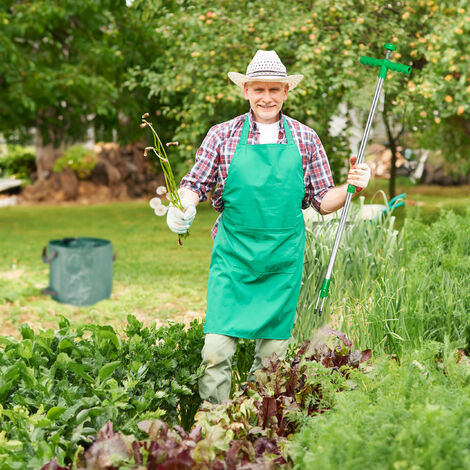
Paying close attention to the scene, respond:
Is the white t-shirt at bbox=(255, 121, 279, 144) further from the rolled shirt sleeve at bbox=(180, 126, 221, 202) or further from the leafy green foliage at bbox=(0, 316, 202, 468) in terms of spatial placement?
the leafy green foliage at bbox=(0, 316, 202, 468)

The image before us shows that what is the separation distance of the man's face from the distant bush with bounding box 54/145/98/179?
1416 cm

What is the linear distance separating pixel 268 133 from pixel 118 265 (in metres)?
5.69

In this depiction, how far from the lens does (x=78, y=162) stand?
16.6 meters

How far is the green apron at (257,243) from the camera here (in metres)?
2.92

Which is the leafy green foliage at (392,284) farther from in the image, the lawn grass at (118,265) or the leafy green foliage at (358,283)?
the lawn grass at (118,265)

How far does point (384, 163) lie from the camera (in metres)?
18.6

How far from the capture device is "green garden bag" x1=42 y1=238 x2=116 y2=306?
238 inches

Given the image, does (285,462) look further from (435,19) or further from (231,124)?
(435,19)

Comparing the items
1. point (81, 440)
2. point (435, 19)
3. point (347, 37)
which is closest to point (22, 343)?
point (81, 440)

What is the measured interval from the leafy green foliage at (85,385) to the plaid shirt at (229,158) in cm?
72

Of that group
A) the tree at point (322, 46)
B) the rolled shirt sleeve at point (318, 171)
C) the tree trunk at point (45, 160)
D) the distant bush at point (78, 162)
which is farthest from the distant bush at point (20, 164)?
the rolled shirt sleeve at point (318, 171)

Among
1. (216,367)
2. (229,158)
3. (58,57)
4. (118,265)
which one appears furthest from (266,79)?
(58,57)

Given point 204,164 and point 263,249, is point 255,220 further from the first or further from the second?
point 204,164

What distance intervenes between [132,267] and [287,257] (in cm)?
555
